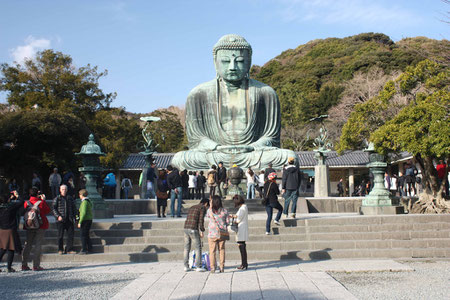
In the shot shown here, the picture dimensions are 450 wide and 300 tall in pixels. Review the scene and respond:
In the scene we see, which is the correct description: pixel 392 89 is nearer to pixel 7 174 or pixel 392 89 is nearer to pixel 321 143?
pixel 321 143

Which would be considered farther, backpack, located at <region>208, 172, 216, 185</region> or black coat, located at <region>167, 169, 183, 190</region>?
backpack, located at <region>208, 172, 216, 185</region>

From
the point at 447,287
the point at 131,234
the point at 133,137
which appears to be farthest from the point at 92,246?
the point at 133,137

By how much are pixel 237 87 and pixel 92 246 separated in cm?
1052

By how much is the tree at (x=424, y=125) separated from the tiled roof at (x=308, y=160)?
51.2 ft

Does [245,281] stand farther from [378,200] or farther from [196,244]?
[378,200]

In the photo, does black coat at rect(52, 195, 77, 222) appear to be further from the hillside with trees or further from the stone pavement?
the hillside with trees

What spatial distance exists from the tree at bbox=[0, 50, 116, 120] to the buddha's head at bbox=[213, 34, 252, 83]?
9033 mm

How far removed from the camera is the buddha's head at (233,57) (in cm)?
1770

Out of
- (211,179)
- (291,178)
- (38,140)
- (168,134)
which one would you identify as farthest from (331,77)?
(291,178)

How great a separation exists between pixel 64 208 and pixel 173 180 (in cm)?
311

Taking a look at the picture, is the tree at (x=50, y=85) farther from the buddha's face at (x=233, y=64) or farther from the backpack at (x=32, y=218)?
the backpack at (x=32, y=218)

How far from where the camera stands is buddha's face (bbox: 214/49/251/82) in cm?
1766

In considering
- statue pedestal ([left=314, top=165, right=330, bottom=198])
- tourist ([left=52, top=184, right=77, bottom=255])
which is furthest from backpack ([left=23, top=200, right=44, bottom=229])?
statue pedestal ([left=314, top=165, right=330, bottom=198])

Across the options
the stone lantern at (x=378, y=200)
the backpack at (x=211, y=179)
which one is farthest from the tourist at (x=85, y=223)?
the stone lantern at (x=378, y=200)
